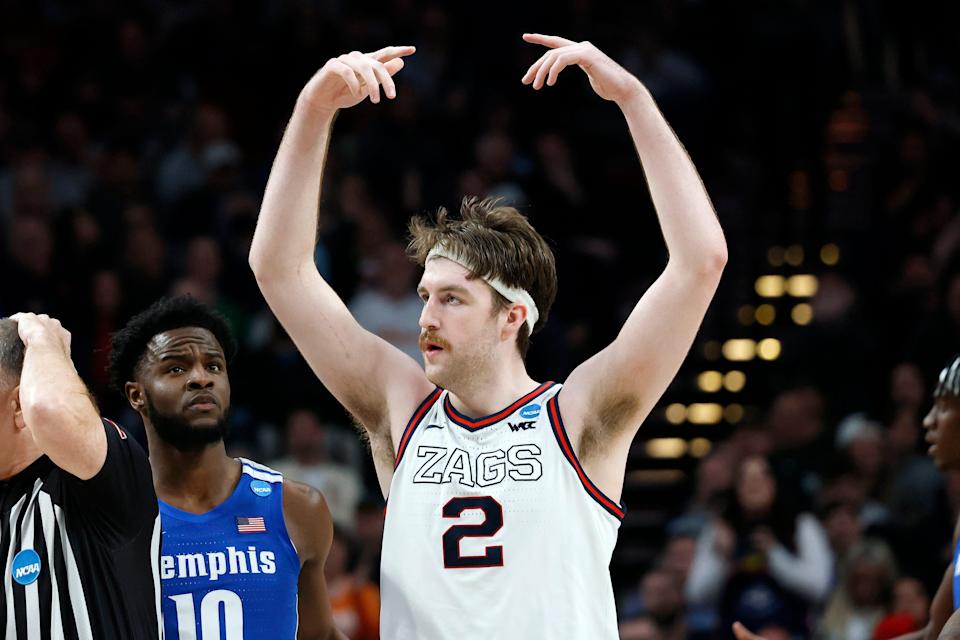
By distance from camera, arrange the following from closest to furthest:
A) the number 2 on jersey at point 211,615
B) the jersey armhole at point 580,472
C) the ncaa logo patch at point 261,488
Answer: the jersey armhole at point 580,472
the number 2 on jersey at point 211,615
the ncaa logo patch at point 261,488

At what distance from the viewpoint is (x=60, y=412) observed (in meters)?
3.92

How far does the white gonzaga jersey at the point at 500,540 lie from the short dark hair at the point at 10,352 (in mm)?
1178

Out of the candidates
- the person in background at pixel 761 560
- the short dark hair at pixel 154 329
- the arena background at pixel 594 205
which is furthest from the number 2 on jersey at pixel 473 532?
the arena background at pixel 594 205

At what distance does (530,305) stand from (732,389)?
827 cm

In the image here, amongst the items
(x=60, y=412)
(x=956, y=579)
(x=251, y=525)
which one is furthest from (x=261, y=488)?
(x=956, y=579)

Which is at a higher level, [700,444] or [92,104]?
[92,104]

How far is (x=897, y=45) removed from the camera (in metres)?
13.3

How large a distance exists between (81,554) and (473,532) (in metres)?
1.12

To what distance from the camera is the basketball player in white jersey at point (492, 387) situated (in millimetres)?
4355

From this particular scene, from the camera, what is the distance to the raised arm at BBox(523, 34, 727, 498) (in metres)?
4.37

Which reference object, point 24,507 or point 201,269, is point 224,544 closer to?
point 24,507

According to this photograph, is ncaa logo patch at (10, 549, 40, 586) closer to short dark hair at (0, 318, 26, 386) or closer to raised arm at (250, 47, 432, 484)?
short dark hair at (0, 318, 26, 386)

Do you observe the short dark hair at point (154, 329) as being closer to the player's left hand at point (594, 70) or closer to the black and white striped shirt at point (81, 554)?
the black and white striped shirt at point (81, 554)

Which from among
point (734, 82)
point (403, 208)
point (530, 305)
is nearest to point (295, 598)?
point (530, 305)
